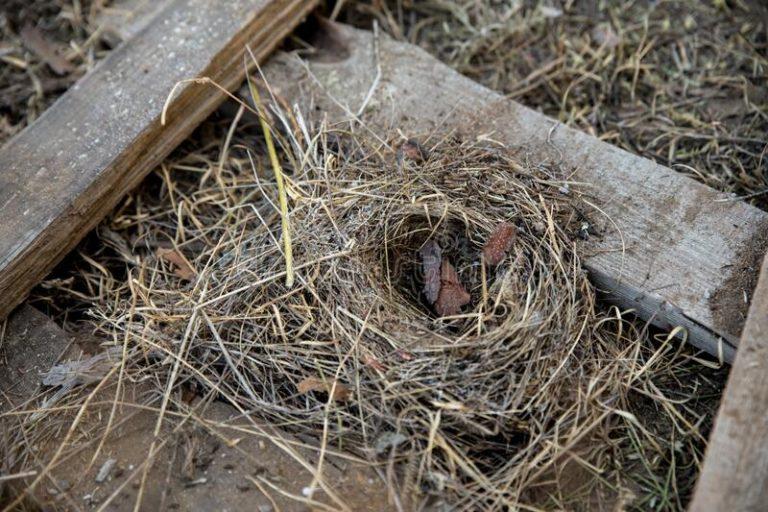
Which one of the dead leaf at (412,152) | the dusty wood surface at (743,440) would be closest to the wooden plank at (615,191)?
the dead leaf at (412,152)

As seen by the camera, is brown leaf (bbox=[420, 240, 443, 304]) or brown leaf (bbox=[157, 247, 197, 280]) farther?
brown leaf (bbox=[157, 247, 197, 280])

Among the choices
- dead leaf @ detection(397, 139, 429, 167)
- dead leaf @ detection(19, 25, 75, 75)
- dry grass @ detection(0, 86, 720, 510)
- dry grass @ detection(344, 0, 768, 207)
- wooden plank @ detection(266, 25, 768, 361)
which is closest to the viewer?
dry grass @ detection(0, 86, 720, 510)

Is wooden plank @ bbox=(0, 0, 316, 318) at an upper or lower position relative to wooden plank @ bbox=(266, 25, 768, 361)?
upper

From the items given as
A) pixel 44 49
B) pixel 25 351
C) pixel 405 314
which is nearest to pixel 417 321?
pixel 405 314

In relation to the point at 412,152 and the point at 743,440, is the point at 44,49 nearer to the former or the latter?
the point at 412,152

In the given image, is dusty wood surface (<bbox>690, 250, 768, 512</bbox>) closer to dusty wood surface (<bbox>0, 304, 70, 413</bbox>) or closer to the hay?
the hay

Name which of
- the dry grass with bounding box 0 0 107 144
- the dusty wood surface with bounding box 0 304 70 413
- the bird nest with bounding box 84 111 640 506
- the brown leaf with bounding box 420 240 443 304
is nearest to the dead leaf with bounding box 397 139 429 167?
the bird nest with bounding box 84 111 640 506
